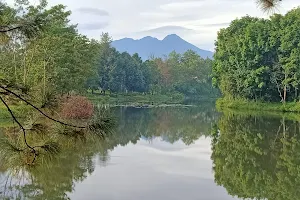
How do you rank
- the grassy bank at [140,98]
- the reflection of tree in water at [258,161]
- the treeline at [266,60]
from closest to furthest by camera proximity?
the reflection of tree in water at [258,161] → the treeline at [266,60] → the grassy bank at [140,98]

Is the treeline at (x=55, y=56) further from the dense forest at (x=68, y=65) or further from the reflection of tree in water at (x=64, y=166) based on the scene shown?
the reflection of tree in water at (x=64, y=166)

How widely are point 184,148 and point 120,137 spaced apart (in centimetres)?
336

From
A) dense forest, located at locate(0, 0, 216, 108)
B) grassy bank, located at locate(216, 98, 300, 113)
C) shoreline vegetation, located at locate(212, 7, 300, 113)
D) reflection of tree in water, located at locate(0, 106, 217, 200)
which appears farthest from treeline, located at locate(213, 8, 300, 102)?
reflection of tree in water, located at locate(0, 106, 217, 200)

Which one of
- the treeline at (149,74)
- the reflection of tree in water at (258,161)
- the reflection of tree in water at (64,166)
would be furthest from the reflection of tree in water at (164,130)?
the treeline at (149,74)

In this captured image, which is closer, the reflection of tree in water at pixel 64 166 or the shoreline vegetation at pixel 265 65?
the reflection of tree in water at pixel 64 166

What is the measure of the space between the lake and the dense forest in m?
0.87

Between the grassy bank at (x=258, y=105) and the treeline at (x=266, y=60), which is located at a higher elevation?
the treeline at (x=266, y=60)

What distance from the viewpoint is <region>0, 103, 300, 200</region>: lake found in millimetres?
8844

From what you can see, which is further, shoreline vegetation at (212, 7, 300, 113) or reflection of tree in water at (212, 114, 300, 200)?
shoreline vegetation at (212, 7, 300, 113)

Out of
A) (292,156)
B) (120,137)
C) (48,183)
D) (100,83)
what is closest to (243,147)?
(292,156)

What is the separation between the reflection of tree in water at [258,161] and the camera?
971 cm

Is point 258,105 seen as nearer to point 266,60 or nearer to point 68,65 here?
point 266,60

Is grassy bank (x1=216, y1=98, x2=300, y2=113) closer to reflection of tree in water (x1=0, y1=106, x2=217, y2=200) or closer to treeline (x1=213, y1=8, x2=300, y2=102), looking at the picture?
treeline (x1=213, y1=8, x2=300, y2=102)

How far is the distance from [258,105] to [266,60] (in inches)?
150
